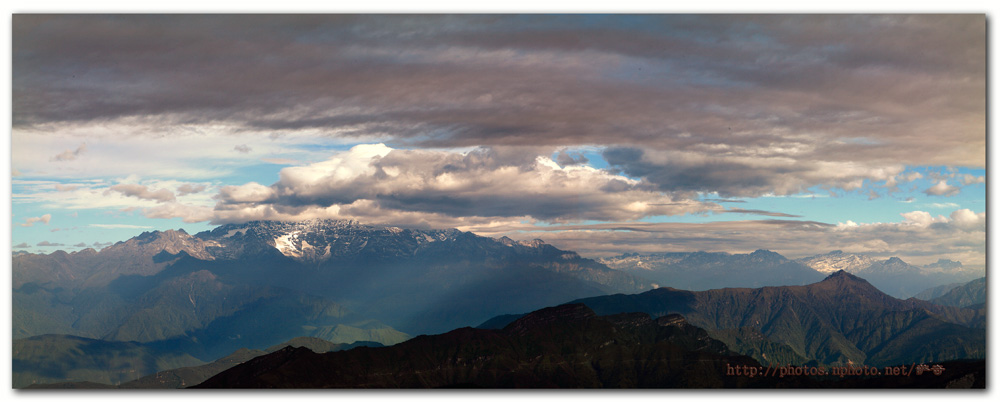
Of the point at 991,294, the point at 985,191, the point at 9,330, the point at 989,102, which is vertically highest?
the point at 989,102

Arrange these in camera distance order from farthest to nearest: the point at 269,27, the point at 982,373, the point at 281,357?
the point at 281,357 → the point at 982,373 → the point at 269,27

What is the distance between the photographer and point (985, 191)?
283 feet

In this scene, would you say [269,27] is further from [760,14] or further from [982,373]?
[982,373]

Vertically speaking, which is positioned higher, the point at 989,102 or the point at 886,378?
the point at 989,102

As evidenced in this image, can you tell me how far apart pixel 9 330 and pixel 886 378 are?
11551cm

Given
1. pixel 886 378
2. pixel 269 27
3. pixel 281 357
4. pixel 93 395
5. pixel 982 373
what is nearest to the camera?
pixel 93 395

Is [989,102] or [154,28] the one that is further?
[154,28]

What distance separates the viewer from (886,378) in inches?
4434

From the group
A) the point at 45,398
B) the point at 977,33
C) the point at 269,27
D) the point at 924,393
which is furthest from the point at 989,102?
the point at 45,398

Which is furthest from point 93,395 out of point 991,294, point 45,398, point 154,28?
point 991,294

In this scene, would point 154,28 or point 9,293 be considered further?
point 154,28

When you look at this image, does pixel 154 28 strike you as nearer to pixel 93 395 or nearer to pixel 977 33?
pixel 93 395

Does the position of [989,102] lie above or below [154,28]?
below

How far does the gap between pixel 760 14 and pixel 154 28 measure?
72.2 meters
